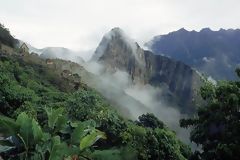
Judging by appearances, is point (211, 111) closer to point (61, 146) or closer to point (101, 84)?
point (61, 146)

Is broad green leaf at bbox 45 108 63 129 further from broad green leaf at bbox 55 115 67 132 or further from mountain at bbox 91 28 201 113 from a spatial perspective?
mountain at bbox 91 28 201 113

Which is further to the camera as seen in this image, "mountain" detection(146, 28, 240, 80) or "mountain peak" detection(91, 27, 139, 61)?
"mountain" detection(146, 28, 240, 80)

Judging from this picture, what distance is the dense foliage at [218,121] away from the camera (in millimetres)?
21797

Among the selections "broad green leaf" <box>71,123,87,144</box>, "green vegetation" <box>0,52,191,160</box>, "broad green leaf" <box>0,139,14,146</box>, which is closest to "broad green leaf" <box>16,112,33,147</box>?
"green vegetation" <box>0,52,191,160</box>

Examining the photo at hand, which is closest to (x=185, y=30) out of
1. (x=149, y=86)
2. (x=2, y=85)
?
(x=149, y=86)

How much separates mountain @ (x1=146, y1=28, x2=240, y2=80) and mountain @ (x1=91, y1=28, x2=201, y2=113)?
2136 centimetres

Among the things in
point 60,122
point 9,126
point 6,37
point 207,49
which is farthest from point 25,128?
point 207,49

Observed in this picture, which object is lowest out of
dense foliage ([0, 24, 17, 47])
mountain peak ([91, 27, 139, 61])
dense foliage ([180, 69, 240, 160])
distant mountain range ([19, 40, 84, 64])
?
dense foliage ([180, 69, 240, 160])

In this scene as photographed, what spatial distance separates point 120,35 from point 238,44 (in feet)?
154

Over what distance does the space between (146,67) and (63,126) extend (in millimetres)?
134261

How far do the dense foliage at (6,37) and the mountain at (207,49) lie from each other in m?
96.9

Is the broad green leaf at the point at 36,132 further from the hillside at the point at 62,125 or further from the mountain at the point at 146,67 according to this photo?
the mountain at the point at 146,67

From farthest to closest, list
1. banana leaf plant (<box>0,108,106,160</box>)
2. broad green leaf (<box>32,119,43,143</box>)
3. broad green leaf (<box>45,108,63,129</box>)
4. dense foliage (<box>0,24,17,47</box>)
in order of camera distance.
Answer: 1. dense foliage (<box>0,24,17,47</box>)
2. broad green leaf (<box>45,108,63,129</box>)
3. broad green leaf (<box>32,119,43,143</box>)
4. banana leaf plant (<box>0,108,106,160</box>)

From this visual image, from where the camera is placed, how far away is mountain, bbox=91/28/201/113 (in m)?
147
